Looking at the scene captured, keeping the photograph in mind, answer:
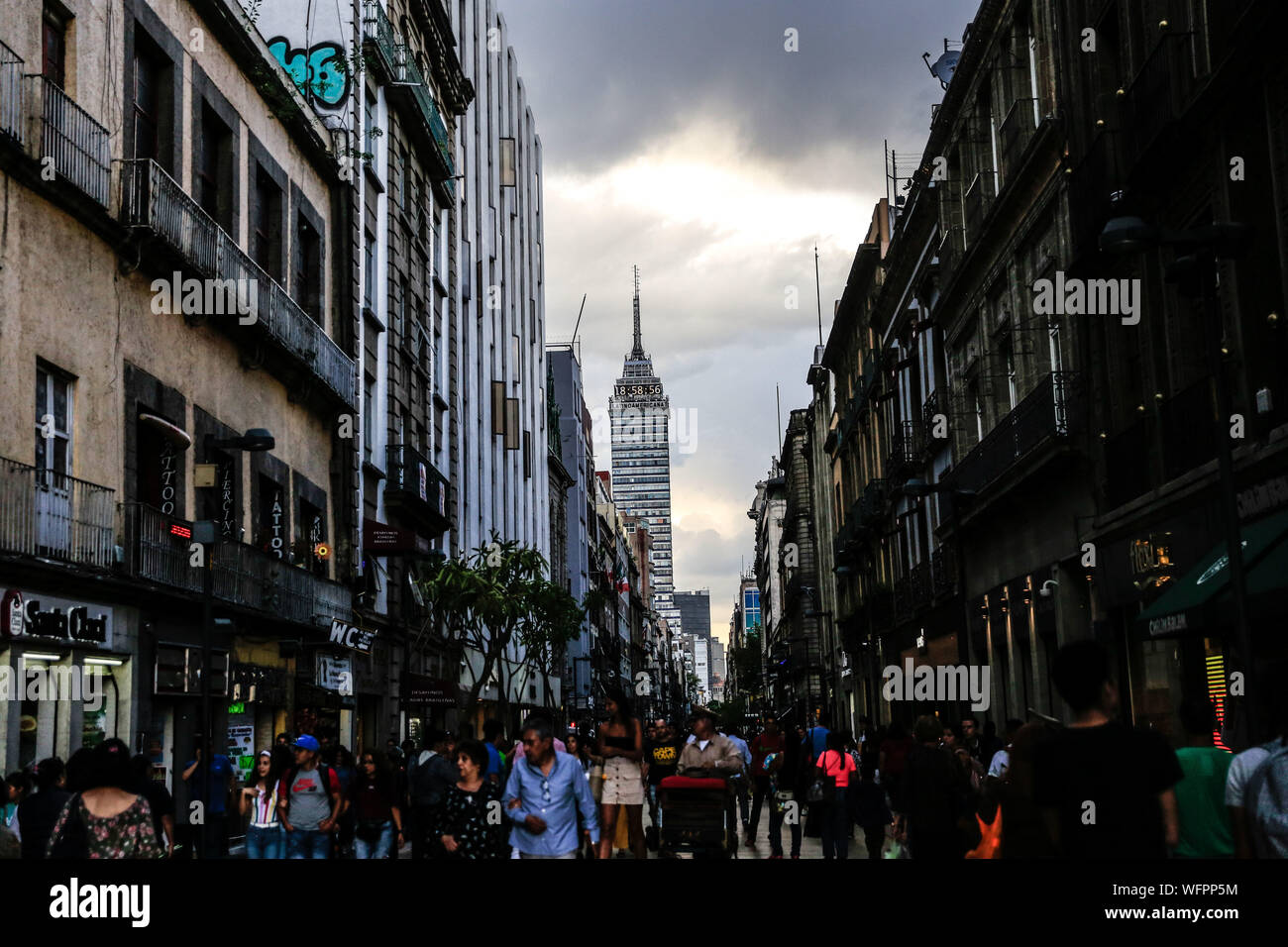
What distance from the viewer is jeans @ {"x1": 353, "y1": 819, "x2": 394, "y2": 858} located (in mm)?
14961

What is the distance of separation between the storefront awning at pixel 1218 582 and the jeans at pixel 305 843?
9.56 m

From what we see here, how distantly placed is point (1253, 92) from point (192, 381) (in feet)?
53.8

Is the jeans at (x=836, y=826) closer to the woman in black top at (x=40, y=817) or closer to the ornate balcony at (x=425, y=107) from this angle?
the woman in black top at (x=40, y=817)

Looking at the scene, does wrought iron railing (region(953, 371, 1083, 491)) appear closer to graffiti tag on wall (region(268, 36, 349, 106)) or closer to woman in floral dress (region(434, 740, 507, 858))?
woman in floral dress (region(434, 740, 507, 858))

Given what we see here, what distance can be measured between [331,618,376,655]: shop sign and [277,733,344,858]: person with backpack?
14534 mm

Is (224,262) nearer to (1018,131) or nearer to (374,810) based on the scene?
(374,810)

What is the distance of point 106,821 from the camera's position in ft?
28.6

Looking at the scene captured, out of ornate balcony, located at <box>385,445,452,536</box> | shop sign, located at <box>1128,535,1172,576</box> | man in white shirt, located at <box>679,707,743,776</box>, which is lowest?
man in white shirt, located at <box>679,707,743,776</box>

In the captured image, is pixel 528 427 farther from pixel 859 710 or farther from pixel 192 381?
Result: pixel 192 381

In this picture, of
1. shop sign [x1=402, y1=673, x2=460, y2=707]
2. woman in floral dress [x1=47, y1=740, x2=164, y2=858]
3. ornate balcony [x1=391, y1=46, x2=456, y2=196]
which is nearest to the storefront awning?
woman in floral dress [x1=47, y1=740, x2=164, y2=858]

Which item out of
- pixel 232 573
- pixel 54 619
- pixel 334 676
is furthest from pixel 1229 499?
pixel 334 676

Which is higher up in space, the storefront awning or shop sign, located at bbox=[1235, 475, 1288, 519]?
shop sign, located at bbox=[1235, 475, 1288, 519]

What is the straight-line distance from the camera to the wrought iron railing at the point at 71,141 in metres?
17.6

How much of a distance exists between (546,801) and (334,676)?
64.9 ft
